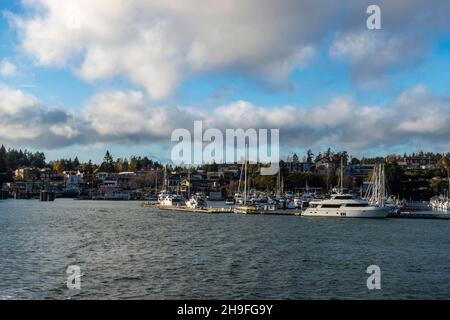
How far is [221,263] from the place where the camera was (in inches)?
1286

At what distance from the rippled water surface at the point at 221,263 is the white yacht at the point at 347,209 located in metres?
21.0

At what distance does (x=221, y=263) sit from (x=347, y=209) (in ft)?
155

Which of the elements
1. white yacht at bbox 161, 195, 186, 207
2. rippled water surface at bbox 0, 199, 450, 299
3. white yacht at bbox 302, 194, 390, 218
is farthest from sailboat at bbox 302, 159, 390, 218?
white yacht at bbox 161, 195, 186, 207

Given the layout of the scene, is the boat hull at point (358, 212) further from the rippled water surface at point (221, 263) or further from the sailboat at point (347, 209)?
the rippled water surface at point (221, 263)

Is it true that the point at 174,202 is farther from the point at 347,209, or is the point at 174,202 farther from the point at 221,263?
Answer: the point at 221,263

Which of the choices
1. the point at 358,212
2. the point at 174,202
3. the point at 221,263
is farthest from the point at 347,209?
the point at 174,202

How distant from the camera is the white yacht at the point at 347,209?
75.5 m

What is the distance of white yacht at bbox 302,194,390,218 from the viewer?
248ft

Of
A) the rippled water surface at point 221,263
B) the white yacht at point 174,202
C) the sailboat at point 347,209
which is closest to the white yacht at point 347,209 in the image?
the sailboat at point 347,209
